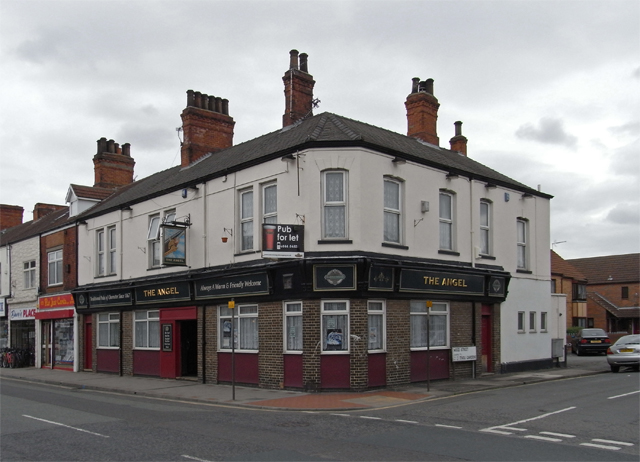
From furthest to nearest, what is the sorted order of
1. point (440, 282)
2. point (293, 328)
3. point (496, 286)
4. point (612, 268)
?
point (612, 268) → point (496, 286) → point (440, 282) → point (293, 328)

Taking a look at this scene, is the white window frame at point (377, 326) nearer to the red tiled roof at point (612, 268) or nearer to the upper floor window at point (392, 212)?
the upper floor window at point (392, 212)

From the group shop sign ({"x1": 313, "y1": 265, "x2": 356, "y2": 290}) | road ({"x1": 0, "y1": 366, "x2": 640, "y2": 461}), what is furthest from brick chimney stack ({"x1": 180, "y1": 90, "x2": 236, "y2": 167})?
road ({"x1": 0, "y1": 366, "x2": 640, "y2": 461})

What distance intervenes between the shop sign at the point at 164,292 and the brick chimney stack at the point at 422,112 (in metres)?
11.0

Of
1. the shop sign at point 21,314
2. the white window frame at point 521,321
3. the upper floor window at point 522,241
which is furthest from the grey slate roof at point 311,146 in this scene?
the shop sign at point 21,314

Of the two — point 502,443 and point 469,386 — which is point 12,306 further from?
point 502,443

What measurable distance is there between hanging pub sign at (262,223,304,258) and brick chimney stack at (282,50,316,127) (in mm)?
7556

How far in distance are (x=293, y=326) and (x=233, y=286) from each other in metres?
2.76

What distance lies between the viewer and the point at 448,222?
21141mm

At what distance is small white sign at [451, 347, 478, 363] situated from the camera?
20.4 metres

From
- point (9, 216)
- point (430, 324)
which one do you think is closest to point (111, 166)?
point (9, 216)

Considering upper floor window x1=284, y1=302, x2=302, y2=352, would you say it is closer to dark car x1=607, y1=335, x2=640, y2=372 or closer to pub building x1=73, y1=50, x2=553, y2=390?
pub building x1=73, y1=50, x2=553, y2=390

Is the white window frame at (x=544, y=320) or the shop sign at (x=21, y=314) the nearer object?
the white window frame at (x=544, y=320)

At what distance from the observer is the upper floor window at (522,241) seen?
24.7 metres

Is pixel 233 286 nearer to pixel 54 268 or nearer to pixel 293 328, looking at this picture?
pixel 293 328
